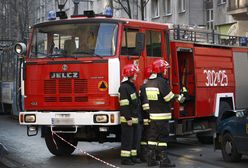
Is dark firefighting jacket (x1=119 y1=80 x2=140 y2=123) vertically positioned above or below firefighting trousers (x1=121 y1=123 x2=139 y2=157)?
above

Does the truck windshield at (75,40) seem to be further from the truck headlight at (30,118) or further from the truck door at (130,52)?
the truck headlight at (30,118)

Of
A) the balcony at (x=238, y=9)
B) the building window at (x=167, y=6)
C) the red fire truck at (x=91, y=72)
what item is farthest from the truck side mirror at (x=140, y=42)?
the building window at (x=167, y=6)

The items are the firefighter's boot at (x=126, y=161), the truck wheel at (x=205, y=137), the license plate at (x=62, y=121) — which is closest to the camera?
the firefighter's boot at (x=126, y=161)

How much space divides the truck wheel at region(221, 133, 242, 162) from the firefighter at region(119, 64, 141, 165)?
183 centimetres

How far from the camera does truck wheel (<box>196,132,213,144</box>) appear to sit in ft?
46.2

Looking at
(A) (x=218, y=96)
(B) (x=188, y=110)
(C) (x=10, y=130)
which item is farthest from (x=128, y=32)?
(C) (x=10, y=130)

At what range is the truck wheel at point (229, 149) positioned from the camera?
1048 centimetres

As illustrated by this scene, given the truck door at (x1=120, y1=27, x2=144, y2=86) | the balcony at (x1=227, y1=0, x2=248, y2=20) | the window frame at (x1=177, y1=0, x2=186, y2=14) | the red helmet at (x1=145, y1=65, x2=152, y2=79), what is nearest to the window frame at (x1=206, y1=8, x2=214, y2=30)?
the window frame at (x1=177, y1=0, x2=186, y2=14)

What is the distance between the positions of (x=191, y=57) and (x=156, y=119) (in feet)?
11.6

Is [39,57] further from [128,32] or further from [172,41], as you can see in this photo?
[172,41]

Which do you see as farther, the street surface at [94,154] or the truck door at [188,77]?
the truck door at [188,77]

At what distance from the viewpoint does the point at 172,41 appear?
40.6 feet

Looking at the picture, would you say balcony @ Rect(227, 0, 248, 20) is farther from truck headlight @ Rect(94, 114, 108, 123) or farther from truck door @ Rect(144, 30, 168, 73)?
truck headlight @ Rect(94, 114, 108, 123)

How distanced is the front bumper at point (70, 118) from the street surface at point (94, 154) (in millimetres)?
852
